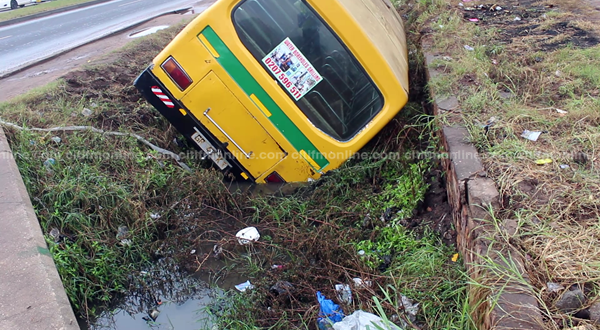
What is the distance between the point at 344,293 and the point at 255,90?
5.72 ft

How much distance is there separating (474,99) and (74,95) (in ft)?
14.9

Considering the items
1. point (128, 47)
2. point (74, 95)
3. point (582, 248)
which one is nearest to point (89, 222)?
point (74, 95)

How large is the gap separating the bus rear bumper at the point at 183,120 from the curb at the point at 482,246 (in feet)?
5.98

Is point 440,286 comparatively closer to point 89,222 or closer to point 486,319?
point 486,319

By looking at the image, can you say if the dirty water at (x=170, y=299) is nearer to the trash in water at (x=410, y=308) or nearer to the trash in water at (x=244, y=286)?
the trash in water at (x=244, y=286)

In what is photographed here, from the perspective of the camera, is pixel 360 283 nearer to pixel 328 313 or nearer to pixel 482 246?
pixel 328 313

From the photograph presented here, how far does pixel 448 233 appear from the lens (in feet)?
10.1

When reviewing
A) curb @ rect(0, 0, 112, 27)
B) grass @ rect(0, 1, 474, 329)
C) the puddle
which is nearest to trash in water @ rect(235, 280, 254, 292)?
grass @ rect(0, 1, 474, 329)

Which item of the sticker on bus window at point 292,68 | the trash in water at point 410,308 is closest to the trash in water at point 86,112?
the sticker on bus window at point 292,68

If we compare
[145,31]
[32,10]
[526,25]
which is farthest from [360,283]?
[32,10]

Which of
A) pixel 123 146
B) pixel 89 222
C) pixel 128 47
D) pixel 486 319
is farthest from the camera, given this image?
pixel 128 47

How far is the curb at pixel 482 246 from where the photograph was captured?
1.98 metres

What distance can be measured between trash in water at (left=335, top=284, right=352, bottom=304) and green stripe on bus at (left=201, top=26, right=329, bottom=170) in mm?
1274

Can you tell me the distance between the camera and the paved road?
8.84 m
